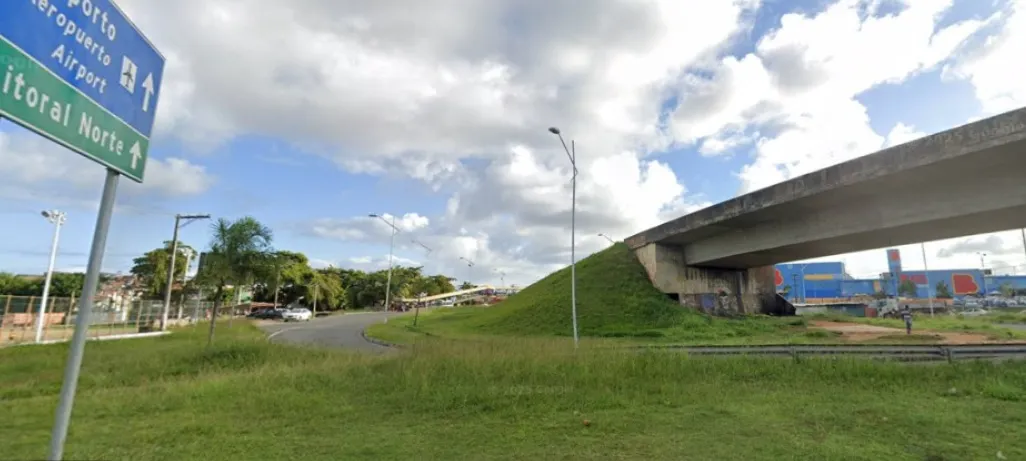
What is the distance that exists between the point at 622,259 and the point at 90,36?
3367 centimetres

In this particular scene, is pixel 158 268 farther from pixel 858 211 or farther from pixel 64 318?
pixel 858 211

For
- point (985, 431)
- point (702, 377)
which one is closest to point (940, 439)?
point (985, 431)

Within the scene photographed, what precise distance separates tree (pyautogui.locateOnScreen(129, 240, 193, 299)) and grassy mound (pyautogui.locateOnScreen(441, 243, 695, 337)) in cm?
3729

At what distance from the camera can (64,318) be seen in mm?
28969

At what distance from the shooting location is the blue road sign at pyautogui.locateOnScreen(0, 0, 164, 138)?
295 cm

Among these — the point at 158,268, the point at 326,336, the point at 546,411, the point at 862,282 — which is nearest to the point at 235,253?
the point at 326,336

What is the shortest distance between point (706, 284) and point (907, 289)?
84.0 meters

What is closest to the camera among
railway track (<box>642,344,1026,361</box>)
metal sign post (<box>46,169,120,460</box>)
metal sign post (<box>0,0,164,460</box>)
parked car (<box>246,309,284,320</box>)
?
metal sign post (<box>0,0,164,460</box>)

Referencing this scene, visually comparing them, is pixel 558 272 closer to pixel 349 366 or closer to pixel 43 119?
pixel 349 366

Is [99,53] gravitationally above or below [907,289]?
below

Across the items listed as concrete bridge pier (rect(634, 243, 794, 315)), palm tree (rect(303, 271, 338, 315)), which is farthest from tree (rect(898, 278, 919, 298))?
palm tree (rect(303, 271, 338, 315))

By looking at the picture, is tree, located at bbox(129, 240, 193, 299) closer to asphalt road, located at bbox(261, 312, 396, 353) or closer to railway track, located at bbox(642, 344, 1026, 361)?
asphalt road, located at bbox(261, 312, 396, 353)

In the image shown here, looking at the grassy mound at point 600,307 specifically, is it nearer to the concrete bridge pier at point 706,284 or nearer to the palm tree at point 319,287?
the concrete bridge pier at point 706,284

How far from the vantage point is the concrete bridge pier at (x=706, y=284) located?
3177 cm
